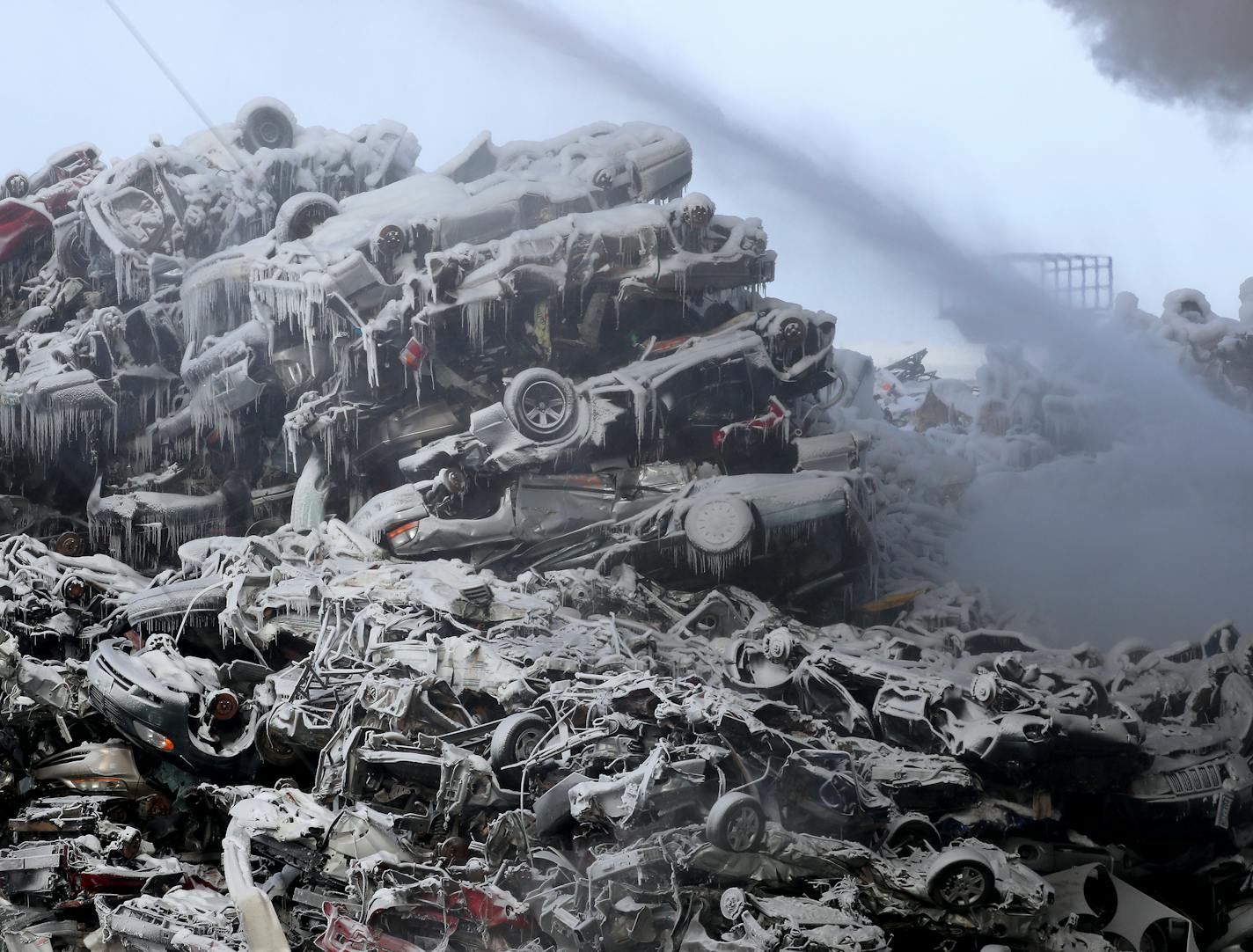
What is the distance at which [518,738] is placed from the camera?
6.00 metres

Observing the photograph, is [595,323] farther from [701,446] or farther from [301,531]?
[301,531]

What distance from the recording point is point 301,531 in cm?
752

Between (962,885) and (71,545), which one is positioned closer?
(962,885)

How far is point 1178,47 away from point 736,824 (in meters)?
3.95

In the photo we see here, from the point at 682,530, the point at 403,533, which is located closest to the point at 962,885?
the point at 682,530

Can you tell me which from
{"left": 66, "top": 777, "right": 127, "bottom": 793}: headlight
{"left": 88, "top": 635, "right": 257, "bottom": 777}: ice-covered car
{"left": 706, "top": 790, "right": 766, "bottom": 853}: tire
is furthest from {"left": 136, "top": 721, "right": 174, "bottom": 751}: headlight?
{"left": 706, "top": 790, "right": 766, "bottom": 853}: tire

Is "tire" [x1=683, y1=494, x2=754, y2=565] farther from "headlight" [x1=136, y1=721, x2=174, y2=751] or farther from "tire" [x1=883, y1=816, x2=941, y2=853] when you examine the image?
"headlight" [x1=136, y1=721, x2=174, y2=751]

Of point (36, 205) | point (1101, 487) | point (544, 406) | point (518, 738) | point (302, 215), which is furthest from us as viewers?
point (36, 205)

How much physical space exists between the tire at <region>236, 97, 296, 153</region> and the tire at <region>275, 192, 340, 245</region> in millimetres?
490

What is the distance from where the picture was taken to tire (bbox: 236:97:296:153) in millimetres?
7898

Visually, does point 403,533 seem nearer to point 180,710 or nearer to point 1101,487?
point 180,710

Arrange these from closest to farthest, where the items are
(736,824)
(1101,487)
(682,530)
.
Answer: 1. (736,824)
2. (1101,487)
3. (682,530)

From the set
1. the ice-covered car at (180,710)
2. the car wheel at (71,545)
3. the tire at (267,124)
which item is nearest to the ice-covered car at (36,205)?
the tire at (267,124)

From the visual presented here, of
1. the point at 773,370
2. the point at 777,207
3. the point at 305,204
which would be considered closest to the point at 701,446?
the point at 773,370
